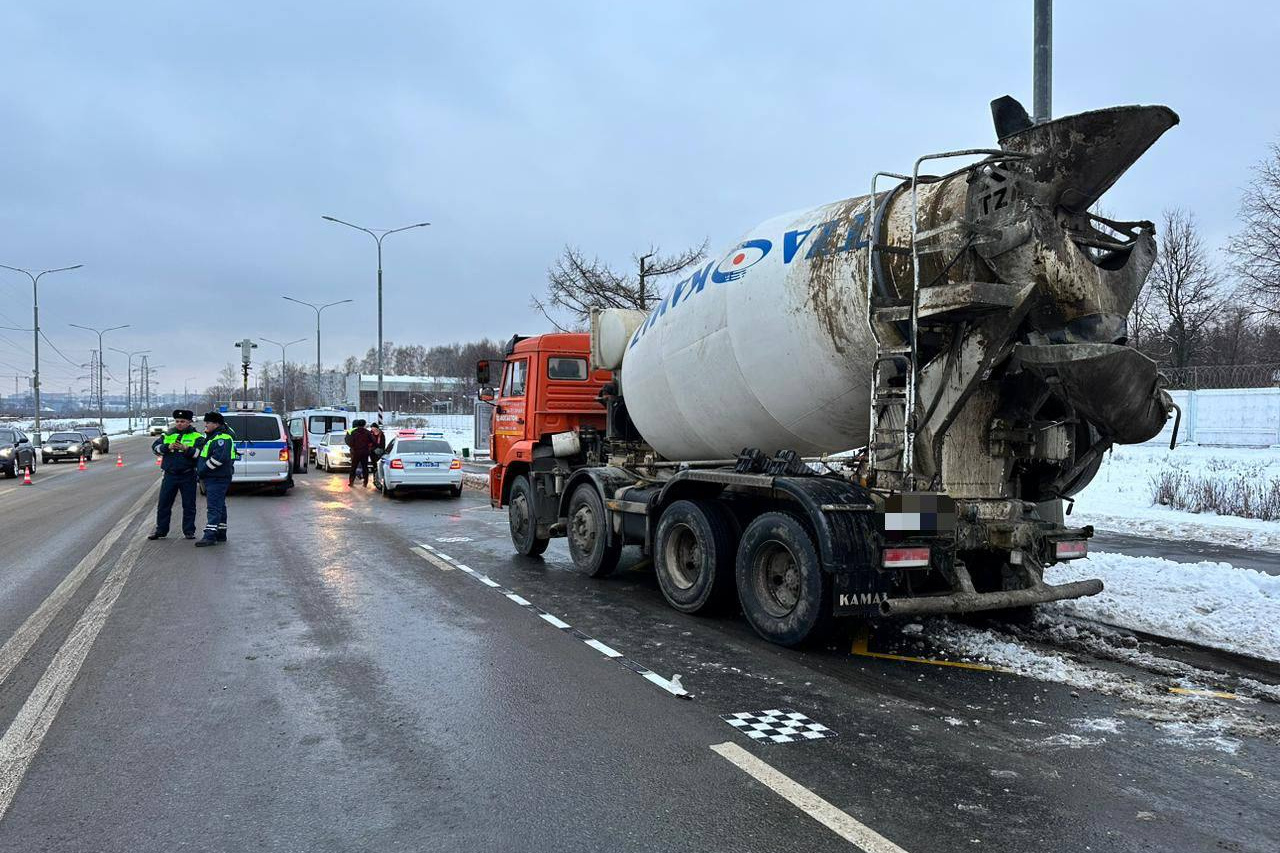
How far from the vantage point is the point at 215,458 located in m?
11.7

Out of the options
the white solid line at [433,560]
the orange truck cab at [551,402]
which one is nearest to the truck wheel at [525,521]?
the orange truck cab at [551,402]

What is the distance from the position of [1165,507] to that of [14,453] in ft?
96.2

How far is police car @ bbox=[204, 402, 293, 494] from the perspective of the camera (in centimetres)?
1911

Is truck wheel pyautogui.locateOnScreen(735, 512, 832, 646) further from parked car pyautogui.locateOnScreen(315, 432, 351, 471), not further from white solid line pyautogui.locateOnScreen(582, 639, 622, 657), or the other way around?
parked car pyautogui.locateOnScreen(315, 432, 351, 471)

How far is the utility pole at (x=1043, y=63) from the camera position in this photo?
720cm

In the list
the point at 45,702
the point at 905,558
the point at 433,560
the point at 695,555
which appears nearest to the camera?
the point at 45,702

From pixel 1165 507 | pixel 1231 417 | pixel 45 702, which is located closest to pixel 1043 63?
pixel 45 702

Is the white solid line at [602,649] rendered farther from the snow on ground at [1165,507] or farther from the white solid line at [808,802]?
the snow on ground at [1165,507]

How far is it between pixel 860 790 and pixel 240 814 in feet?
8.62

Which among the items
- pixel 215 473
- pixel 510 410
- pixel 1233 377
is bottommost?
pixel 215 473

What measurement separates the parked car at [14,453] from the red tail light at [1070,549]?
1109 inches

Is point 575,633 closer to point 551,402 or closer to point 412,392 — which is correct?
point 551,402

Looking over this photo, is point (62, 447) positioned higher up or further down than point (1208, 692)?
higher up

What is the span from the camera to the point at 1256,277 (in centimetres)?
2875
